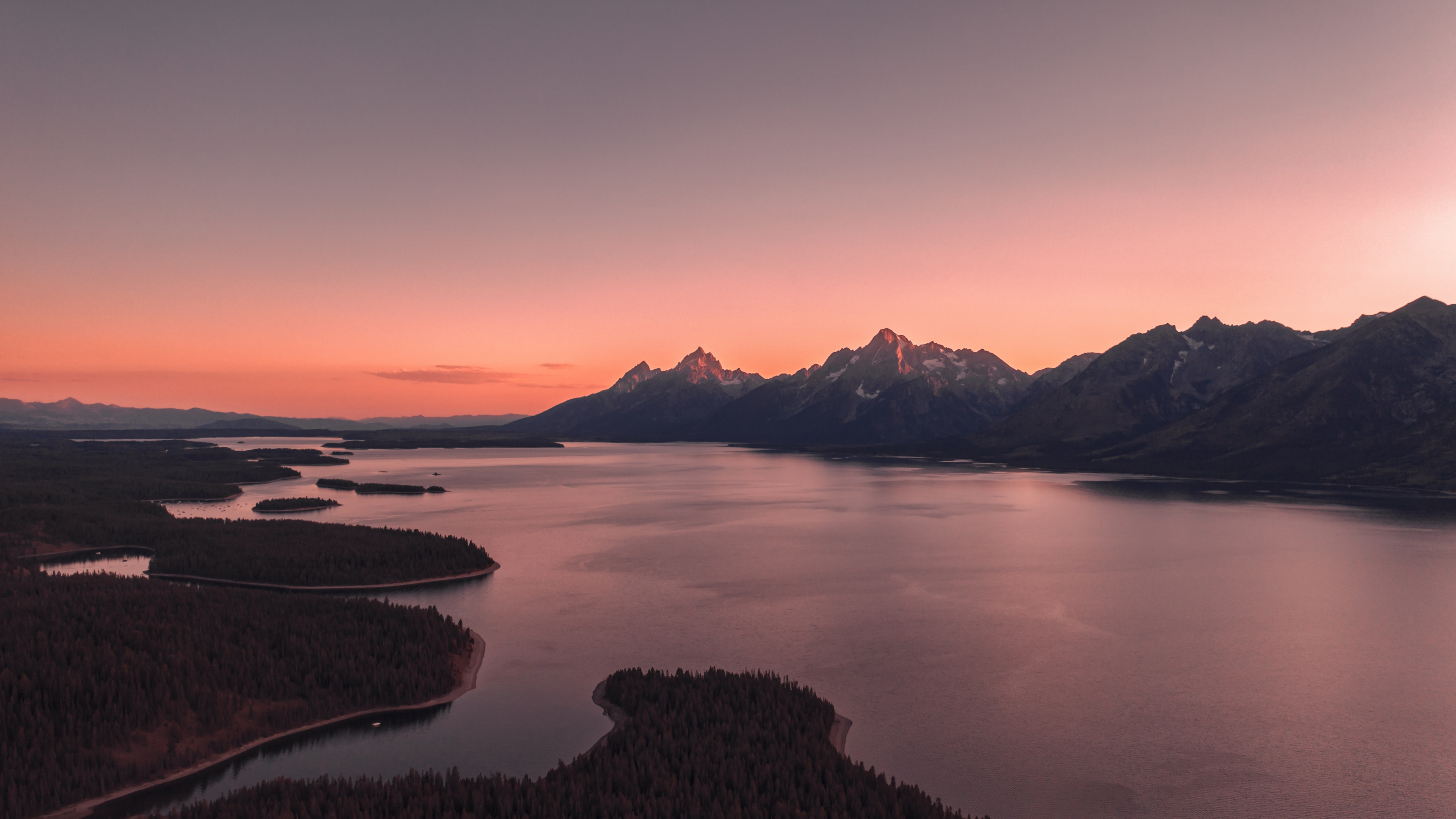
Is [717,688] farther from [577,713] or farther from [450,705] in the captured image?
[450,705]

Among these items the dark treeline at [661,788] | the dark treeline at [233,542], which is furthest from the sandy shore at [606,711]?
the dark treeline at [233,542]

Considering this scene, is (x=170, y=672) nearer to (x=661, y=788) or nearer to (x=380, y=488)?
(x=661, y=788)

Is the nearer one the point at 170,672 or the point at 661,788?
the point at 661,788

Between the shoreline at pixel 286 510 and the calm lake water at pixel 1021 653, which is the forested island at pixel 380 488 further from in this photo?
the calm lake water at pixel 1021 653

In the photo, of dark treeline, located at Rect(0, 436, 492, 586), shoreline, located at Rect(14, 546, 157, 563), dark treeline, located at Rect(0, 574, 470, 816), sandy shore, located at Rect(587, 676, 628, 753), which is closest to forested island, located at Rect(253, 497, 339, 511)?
dark treeline, located at Rect(0, 436, 492, 586)

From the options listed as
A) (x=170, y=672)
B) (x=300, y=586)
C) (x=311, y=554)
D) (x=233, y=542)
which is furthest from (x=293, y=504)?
(x=170, y=672)

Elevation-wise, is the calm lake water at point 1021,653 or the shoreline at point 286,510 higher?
the calm lake water at point 1021,653
